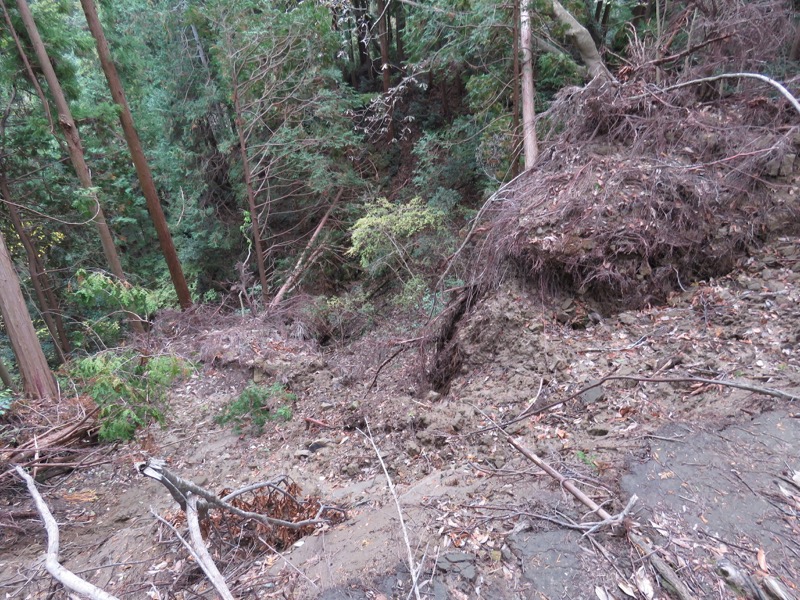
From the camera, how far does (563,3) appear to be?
6.94m

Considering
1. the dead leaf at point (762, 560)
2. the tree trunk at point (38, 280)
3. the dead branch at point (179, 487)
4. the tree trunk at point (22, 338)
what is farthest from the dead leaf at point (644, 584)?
the tree trunk at point (38, 280)

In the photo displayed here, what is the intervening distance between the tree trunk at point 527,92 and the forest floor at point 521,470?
2.45 metres

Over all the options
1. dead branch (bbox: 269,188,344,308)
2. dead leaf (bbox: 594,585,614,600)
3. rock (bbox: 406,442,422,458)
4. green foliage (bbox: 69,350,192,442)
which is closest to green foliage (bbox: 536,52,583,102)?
dead branch (bbox: 269,188,344,308)

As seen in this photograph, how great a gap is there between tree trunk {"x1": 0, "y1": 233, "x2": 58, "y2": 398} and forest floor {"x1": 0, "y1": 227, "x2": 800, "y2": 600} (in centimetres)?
175

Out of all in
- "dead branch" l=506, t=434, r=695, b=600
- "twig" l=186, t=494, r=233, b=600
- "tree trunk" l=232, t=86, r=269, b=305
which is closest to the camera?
"twig" l=186, t=494, r=233, b=600

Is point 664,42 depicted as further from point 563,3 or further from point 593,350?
point 593,350

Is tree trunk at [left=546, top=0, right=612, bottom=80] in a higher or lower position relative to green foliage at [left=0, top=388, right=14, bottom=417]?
higher

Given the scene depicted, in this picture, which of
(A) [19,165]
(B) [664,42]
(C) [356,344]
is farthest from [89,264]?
(B) [664,42]

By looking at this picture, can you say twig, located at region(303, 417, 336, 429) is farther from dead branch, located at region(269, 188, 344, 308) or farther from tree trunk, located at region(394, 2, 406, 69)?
tree trunk, located at region(394, 2, 406, 69)

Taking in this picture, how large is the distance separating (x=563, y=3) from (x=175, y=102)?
9977mm

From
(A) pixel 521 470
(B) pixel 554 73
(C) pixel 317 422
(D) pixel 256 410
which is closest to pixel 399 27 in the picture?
(B) pixel 554 73

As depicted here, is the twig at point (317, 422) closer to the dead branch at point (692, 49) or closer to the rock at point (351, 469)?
the rock at point (351, 469)

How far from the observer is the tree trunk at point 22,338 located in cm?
541

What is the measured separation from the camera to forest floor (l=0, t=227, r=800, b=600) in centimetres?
199
